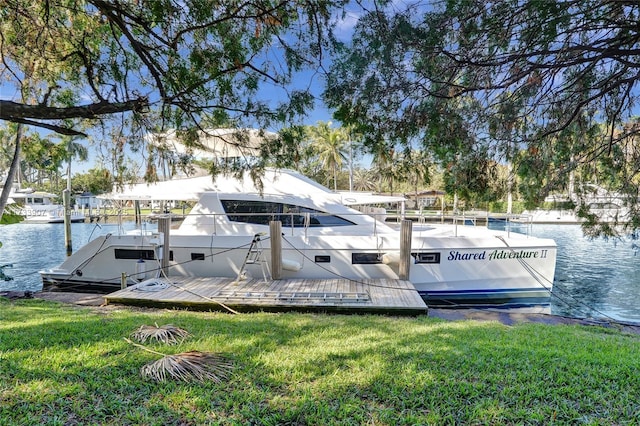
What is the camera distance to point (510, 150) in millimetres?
3719

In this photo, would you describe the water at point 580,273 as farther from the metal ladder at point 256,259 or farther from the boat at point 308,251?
the metal ladder at point 256,259

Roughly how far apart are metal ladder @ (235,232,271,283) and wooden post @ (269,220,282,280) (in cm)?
27

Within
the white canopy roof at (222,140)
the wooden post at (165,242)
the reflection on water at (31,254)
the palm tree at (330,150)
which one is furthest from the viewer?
the palm tree at (330,150)

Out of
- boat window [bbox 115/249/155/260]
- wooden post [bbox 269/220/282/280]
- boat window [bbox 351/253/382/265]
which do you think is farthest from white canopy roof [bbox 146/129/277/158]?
boat window [bbox 115/249/155/260]

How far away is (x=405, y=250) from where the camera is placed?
830 centimetres

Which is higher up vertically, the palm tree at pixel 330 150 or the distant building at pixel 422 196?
the palm tree at pixel 330 150

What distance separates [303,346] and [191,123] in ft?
9.54

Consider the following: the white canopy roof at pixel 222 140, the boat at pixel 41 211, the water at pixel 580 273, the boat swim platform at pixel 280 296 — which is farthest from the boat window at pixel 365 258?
the boat at pixel 41 211

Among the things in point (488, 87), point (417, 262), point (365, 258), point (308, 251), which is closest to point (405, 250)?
point (417, 262)

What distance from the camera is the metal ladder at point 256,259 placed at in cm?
837

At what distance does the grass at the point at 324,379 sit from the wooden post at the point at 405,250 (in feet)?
12.1

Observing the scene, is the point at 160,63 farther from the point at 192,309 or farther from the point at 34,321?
A: the point at 192,309

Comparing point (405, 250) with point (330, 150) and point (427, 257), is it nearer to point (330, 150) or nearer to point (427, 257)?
point (427, 257)

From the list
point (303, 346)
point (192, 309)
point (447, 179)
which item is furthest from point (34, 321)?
point (447, 179)
